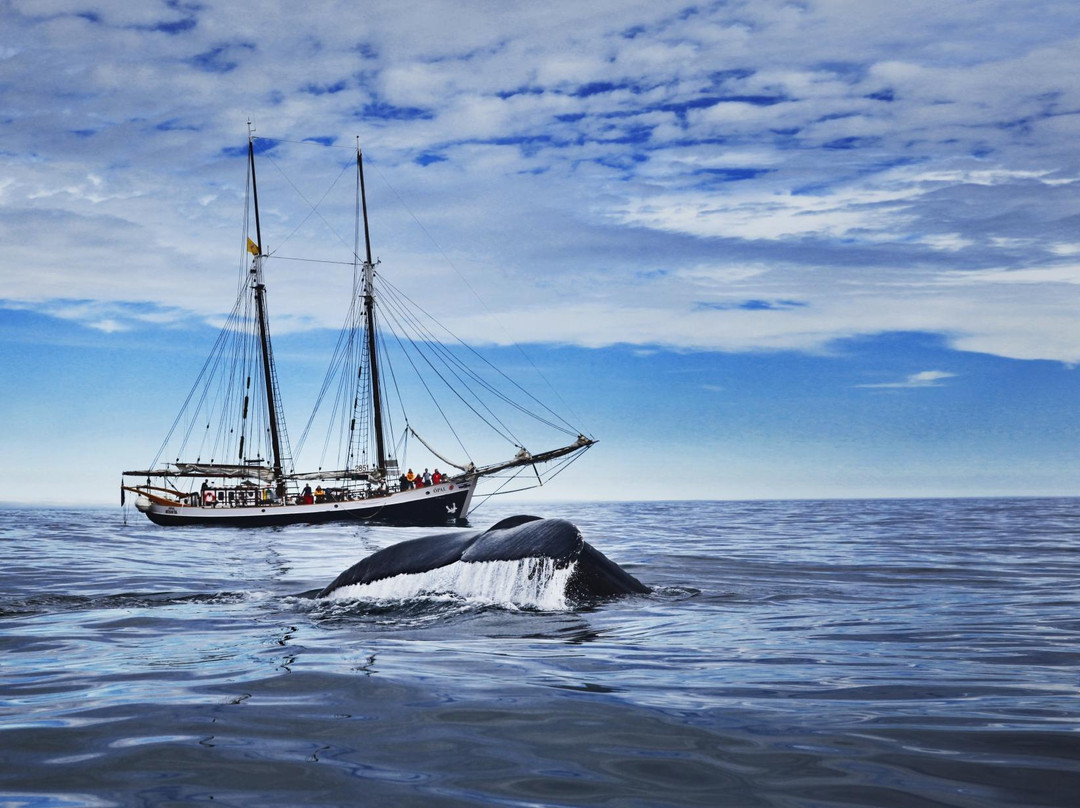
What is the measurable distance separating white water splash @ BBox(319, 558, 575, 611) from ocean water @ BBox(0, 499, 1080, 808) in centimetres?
11

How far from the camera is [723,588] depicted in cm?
1360

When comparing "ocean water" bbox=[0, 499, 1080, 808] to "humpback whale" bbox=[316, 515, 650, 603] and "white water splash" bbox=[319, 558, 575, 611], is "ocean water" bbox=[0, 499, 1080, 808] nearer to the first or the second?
"white water splash" bbox=[319, 558, 575, 611]

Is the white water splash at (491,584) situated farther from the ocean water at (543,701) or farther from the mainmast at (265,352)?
the mainmast at (265,352)

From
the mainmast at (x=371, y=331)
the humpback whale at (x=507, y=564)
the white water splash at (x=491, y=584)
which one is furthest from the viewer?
the mainmast at (x=371, y=331)

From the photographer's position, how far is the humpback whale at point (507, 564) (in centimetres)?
1070

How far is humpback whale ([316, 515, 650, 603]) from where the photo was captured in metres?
10.7

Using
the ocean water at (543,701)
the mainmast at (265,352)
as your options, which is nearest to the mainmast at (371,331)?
the mainmast at (265,352)

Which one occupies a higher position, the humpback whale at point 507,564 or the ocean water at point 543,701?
the humpback whale at point 507,564

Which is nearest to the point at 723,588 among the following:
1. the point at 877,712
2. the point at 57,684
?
the point at 877,712

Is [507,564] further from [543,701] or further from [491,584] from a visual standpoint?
[543,701]

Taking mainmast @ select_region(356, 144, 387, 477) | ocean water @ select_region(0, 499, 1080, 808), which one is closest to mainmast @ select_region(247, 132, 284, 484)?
mainmast @ select_region(356, 144, 387, 477)

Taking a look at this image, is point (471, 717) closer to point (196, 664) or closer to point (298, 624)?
point (196, 664)

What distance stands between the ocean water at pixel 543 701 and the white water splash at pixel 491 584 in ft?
0.37

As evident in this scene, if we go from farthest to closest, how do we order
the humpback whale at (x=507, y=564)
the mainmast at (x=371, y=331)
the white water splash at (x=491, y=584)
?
the mainmast at (x=371, y=331) → the humpback whale at (x=507, y=564) → the white water splash at (x=491, y=584)
